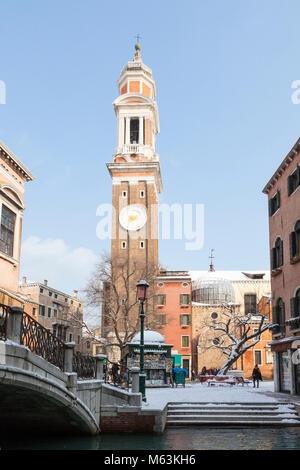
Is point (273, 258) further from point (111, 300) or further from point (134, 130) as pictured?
point (134, 130)

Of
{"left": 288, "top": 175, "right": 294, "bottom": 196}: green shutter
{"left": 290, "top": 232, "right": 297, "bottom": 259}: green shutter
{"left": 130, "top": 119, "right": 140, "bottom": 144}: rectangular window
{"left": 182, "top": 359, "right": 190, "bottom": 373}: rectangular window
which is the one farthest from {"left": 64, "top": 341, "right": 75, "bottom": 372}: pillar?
{"left": 130, "top": 119, "right": 140, "bottom": 144}: rectangular window

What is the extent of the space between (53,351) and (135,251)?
126ft

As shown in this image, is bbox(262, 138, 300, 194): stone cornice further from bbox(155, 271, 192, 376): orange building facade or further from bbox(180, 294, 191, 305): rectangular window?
bbox(180, 294, 191, 305): rectangular window

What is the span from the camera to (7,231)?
65.3 feet

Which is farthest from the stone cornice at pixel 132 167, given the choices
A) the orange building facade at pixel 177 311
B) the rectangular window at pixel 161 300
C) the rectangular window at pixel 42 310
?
the rectangular window at pixel 42 310

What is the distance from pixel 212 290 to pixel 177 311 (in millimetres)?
7267

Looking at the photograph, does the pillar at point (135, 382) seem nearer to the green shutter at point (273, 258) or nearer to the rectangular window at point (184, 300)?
the green shutter at point (273, 258)

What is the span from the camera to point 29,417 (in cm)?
1491

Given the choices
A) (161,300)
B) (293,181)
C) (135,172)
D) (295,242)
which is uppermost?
(135,172)

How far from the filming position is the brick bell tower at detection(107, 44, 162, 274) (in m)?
50.9

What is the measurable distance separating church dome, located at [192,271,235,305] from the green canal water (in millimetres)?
39213

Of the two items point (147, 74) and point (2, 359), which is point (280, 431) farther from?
point (147, 74)

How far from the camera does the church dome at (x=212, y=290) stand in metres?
54.6

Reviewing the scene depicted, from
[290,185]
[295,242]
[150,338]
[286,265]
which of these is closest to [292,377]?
[286,265]
